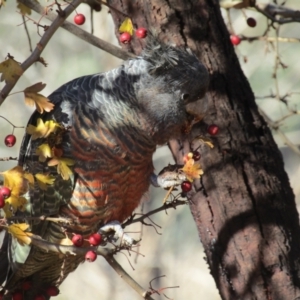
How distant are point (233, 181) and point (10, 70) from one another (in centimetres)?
164

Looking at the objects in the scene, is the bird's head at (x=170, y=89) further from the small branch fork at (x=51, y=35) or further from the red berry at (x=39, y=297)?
the red berry at (x=39, y=297)

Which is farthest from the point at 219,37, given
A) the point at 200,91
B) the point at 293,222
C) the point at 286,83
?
the point at 286,83

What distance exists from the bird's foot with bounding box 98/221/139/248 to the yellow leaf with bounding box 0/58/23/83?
3.06 ft

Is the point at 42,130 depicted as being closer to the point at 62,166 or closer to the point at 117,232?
the point at 62,166

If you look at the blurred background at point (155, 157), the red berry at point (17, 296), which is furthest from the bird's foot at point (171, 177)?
the blurred background at point (155, 157)

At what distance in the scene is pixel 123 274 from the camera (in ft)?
8.72

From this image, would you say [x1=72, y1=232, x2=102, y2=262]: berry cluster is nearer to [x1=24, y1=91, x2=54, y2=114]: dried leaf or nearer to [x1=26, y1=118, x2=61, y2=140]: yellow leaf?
[x1=26, y1=118, x2=61, y2=140]: yellow leaf

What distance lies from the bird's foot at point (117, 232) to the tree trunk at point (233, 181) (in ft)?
1.93

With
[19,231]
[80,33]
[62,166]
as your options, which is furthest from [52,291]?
[80,33]

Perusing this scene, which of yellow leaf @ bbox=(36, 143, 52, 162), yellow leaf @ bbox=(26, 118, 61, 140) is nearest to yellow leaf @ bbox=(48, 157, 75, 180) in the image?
yellow leaf @ bbox=(36, 143, 52, 162)

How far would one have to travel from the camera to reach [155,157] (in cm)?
932

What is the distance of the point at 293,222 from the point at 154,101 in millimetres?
1117

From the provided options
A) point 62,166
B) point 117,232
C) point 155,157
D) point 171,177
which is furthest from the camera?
point 155,157

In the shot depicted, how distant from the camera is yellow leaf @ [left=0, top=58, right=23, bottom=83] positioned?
7.46ft
